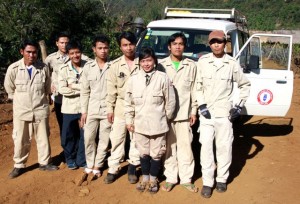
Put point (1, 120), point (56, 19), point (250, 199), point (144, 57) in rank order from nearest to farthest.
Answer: point (144, 57), point (250, 199), point (1, 120), point (56, 19)

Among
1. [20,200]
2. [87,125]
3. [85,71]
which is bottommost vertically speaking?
[20,200]

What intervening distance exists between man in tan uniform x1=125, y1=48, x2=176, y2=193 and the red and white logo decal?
1959 mm

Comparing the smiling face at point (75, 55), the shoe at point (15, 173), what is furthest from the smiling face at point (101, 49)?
the shoe at point (15, 173)

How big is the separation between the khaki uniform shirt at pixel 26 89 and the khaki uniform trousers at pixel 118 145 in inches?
41.2

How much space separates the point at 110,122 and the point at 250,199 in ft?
5.97

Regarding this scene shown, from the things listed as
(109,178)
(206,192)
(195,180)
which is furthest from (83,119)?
(206,192)

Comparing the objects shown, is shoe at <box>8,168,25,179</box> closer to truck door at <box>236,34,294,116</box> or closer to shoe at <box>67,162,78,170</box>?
shoe at <box>67,162,78,170</box>

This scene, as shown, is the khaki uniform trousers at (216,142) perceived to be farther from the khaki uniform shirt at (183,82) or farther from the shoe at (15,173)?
the shoe at (15,173)

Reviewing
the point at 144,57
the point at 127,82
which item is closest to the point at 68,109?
the point at 127,82

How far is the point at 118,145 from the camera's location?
4.38 metres

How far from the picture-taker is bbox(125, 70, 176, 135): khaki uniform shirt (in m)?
3.84

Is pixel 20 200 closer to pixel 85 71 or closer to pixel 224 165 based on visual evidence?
pixel 85 71

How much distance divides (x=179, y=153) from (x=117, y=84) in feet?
Answer: 3.51

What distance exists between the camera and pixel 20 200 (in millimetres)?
4207
